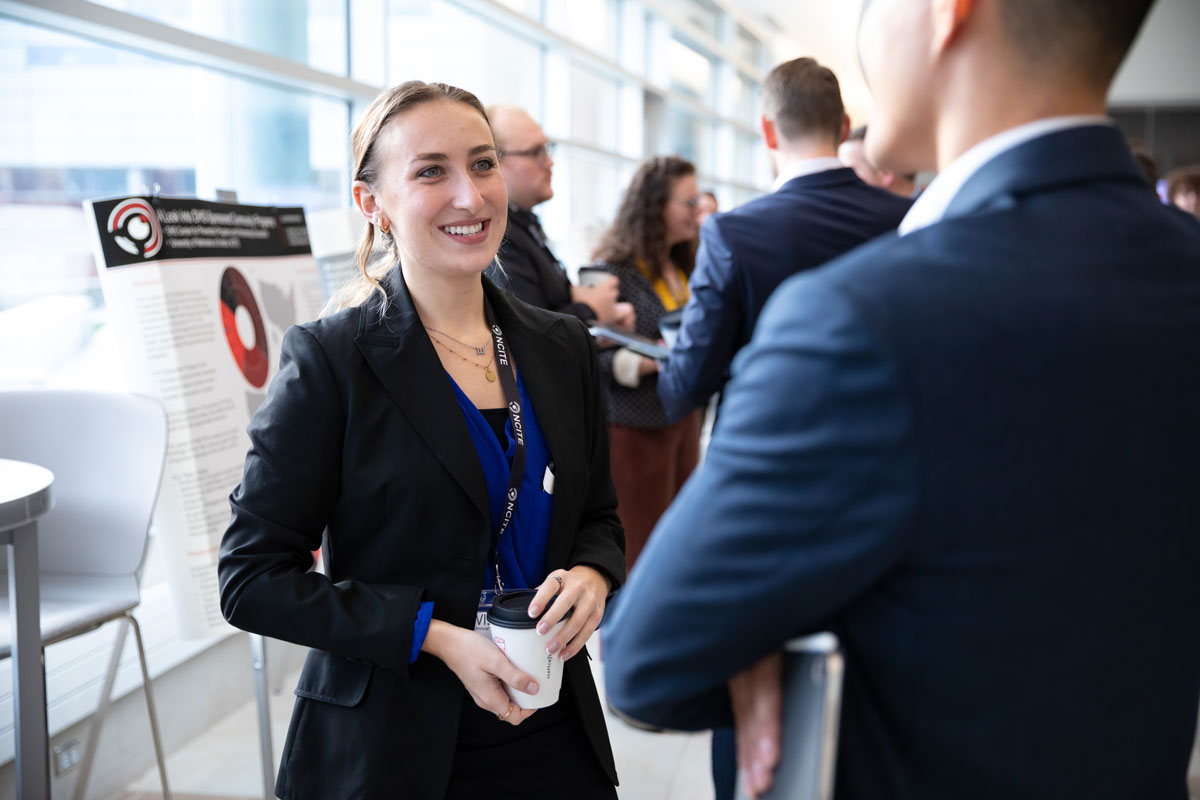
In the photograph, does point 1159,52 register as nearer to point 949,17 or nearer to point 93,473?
point 93,473

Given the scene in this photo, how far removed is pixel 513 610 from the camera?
121 cm

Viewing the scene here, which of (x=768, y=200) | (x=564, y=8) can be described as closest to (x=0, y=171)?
(x=768, y=200)

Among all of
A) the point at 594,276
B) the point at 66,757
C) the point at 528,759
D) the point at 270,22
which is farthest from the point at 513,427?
the point at 270,22

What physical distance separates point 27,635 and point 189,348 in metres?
0.83

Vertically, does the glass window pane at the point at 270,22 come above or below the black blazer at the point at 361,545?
above

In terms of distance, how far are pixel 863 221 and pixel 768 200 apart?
0.24 m

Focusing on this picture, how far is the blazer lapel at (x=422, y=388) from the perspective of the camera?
1334 millimetres

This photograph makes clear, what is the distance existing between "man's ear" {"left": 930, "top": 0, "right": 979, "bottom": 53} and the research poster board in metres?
2.02

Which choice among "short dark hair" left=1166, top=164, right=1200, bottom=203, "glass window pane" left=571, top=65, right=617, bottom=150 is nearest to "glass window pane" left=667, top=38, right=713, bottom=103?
"glass window pane" left=571, top=65, right=617, bottom=150

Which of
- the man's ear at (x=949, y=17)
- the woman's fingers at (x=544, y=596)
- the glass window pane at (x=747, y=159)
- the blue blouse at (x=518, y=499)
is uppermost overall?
the glass window pane at (x=747, y=159)

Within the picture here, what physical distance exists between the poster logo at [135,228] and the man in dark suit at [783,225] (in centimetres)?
132

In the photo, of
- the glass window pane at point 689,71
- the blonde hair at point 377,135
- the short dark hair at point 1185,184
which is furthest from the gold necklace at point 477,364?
the glass window pane at point 689,71

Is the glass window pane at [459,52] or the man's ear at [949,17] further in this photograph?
the glass window pane at [459,52]

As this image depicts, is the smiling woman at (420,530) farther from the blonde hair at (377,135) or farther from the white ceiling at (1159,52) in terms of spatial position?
the white ceiling at (1159,52)
